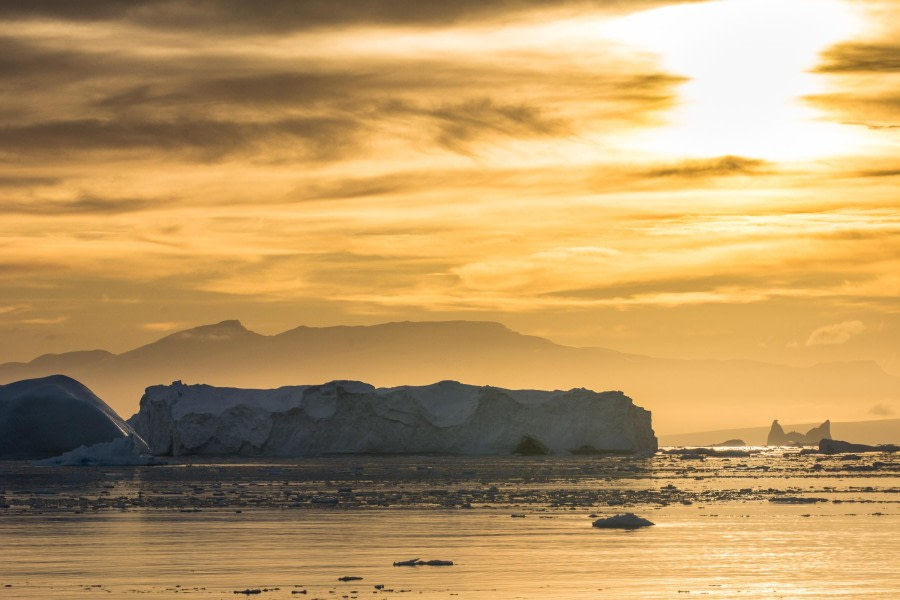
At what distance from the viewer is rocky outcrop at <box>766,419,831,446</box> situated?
16575 cm

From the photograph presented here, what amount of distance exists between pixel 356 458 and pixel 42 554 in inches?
2487

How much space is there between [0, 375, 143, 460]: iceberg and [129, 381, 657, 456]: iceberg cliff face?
7.19 m

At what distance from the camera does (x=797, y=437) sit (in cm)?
17975

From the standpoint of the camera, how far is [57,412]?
81500 millimetres

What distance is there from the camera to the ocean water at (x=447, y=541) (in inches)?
778

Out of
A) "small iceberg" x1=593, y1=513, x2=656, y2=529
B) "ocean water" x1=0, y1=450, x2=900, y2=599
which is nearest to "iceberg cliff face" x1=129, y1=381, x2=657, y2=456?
"ocean water" x1=0, y1=450, x2=900, y2=599

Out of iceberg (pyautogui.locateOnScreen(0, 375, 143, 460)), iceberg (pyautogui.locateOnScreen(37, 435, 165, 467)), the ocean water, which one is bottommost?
the ocean water

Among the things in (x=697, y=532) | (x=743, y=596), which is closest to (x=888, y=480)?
(x=697, y=532)

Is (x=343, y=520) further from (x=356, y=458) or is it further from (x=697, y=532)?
(x=356, y=458)

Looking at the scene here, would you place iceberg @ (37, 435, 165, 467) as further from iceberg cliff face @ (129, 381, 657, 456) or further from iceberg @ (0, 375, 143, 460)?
iceberg cliff face @ (129, 381, 657, 456)

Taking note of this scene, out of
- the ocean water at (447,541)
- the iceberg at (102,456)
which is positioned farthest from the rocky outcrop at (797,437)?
the ocean water at (447,541)

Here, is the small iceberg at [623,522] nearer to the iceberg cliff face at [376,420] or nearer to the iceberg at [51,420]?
the iceberg at [51,420]

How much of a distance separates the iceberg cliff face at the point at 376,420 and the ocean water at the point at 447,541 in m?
39.4

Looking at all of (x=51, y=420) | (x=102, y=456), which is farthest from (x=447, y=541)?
(x=51, y=420)
